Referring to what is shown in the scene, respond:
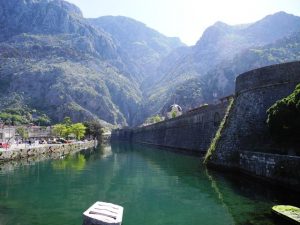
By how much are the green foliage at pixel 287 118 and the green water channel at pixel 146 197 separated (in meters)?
4.71

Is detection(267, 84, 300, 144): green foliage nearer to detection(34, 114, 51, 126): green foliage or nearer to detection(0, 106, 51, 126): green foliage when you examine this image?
detection(0, 106, 51, 126): green foliage

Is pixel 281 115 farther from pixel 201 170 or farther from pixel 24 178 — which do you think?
pixel 24 178

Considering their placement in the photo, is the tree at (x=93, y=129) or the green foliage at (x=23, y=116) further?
the green foliage at (x=23, y=116)

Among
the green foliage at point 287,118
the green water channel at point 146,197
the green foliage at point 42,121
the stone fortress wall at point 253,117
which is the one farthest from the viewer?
the green foliage at point 42,121

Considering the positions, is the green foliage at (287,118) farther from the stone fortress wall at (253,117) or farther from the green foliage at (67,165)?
the green foliage at (67,165)

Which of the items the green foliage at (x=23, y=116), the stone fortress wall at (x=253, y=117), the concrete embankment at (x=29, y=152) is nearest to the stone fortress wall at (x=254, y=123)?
the stone fortress wall at (x=253, y=117)

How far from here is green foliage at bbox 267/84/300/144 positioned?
84.6 feet

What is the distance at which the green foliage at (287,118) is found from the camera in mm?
25794

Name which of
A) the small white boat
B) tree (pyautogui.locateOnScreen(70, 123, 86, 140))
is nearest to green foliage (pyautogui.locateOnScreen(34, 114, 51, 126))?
tree (pyautogui.locateOnScreen(70, 123, 86, 140))

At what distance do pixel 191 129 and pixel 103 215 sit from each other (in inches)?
2081

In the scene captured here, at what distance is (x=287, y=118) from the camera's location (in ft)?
85.7

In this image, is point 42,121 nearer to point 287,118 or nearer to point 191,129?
point 191,129

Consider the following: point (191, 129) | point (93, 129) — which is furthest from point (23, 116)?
point (191, 129)

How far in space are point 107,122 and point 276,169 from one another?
551 ft
